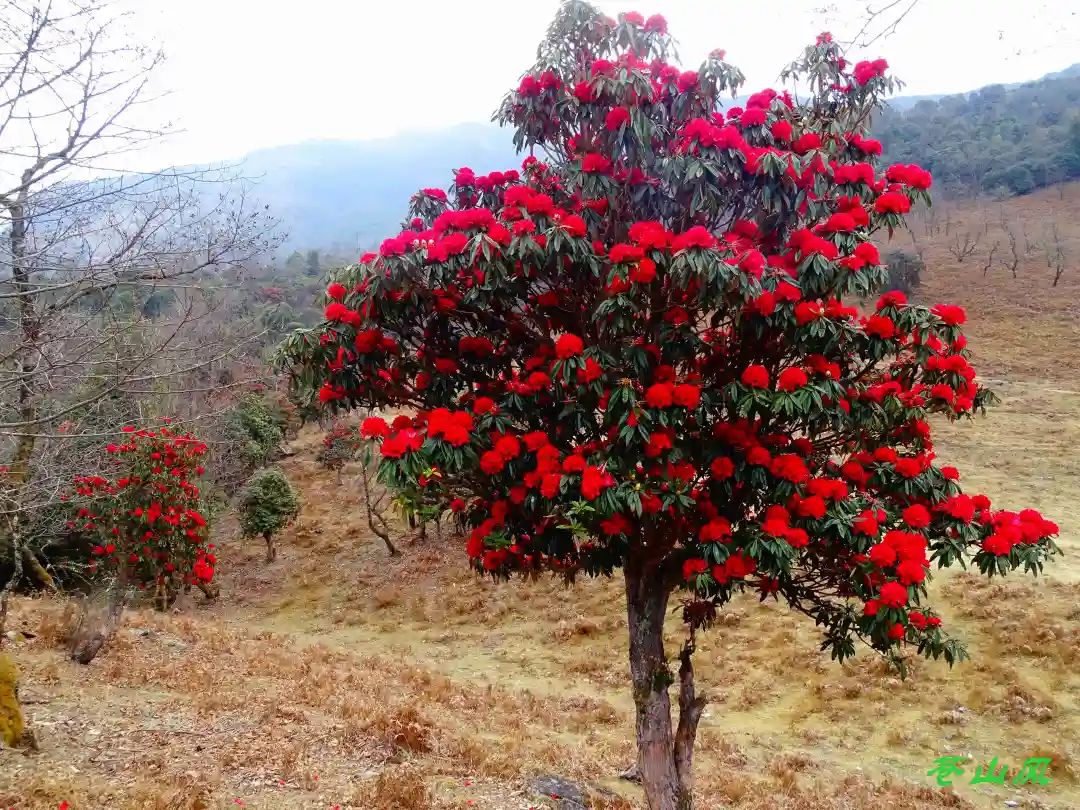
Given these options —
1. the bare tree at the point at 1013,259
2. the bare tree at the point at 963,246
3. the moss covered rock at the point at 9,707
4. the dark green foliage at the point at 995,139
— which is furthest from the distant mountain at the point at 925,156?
the bare tree at the point at 1013,259

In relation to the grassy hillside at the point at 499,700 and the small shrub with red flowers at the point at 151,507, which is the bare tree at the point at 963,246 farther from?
the small shrub with red flowers at the point at 151,507

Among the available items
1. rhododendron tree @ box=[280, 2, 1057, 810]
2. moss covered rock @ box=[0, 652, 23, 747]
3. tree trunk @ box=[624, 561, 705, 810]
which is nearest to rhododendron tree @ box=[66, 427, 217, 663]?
moss covered rock @ box=[0, 652, 23, 747]

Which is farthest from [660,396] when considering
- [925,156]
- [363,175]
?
[363,175]

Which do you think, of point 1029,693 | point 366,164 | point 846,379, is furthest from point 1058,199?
point 366,164

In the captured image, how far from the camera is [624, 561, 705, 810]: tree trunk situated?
5.02m

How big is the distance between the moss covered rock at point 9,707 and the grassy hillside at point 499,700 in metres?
0.21

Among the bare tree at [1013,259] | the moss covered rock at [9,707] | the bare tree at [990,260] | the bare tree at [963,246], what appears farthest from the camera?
the bare tree at [963,246]

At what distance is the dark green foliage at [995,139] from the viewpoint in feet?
155

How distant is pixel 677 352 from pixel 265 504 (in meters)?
16.3

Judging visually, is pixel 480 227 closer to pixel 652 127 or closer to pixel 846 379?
pixel 652 127

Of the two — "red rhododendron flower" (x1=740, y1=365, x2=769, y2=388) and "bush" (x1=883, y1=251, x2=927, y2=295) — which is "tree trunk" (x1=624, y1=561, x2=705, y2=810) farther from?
"bush" (x1=883, y1=251, x2=927, y2=295)

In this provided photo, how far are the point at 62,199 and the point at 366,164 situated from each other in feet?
449

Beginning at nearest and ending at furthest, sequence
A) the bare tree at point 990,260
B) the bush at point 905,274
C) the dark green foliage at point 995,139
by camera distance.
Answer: the bush at point 905,274 → the bare tree at point 990,260 → the dark green foliage at point 995,139

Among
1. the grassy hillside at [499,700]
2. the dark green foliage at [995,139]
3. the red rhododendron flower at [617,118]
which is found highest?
the dark green foliage at [995,139]
